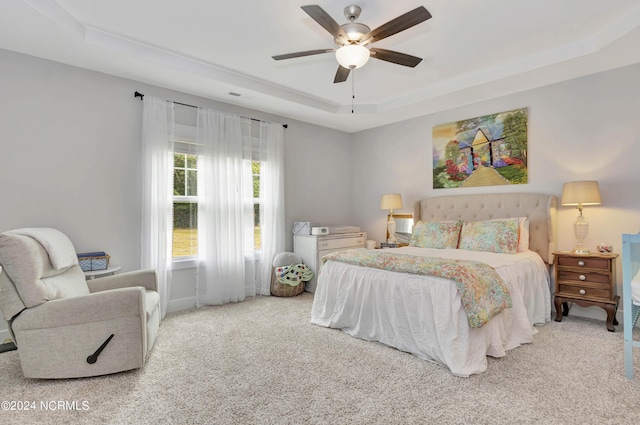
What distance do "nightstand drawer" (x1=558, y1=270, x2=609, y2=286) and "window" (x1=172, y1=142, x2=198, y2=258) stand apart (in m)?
4.03

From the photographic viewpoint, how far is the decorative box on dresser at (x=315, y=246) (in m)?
4.74

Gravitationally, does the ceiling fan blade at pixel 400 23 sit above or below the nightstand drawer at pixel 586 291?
above

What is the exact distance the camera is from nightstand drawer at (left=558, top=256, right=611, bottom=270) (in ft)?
10.3

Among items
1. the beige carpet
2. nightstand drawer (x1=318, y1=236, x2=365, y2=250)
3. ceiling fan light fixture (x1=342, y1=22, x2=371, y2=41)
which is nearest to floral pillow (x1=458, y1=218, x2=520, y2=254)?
the beige carpet

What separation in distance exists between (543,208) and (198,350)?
3.82 meters

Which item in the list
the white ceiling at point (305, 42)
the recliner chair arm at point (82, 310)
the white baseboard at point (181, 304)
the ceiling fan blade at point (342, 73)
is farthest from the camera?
the white baseboard at point (181, 304)

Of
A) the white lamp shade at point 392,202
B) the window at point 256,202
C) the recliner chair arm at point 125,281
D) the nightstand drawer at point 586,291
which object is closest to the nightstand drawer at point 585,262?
the nightstand drawer at point 586,291

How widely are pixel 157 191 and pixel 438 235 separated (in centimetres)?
330

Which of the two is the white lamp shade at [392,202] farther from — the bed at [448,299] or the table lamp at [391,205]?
the bed at [448,299]

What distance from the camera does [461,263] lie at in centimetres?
272

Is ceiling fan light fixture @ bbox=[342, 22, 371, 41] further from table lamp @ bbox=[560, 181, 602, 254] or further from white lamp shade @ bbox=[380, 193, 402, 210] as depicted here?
white lamp shade @ bbox=[380, 193, 402, 210]

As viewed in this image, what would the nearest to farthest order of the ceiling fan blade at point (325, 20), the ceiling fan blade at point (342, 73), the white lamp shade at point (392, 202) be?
1. the ceiling fan blade at point (325, 20)
2. the ceiling fan blade at point (342, 73)
3. the white lamp shade at point (392, 202)

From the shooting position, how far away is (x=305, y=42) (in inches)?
119

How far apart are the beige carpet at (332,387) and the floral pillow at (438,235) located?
135cm
